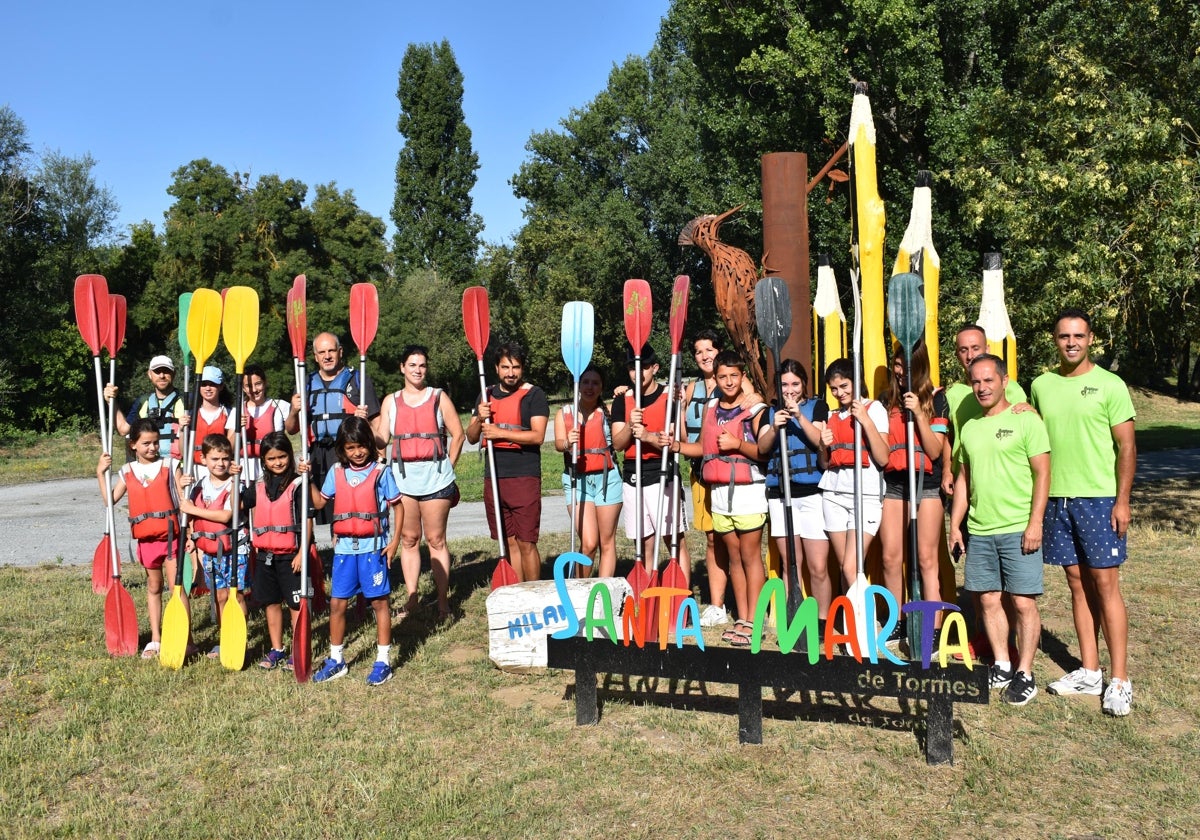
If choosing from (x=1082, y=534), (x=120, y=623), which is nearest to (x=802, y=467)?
(x=1082, y=534)

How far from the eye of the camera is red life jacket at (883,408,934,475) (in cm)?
505

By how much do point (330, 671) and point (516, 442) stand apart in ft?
5.92

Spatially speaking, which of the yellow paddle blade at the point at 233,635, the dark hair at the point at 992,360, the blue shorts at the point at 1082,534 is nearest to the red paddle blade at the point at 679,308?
the dark hair at the point at 992,360

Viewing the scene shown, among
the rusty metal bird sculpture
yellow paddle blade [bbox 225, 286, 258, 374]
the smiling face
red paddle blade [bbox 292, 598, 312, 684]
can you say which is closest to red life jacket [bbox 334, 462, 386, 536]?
red paddle blade [bbox 292, 598, 312, 684]

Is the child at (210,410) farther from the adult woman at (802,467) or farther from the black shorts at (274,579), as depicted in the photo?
the adult woman at (802,467)

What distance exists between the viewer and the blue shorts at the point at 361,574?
17.1 ft

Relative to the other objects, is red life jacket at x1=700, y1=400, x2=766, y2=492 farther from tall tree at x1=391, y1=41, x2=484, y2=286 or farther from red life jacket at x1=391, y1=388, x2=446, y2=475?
tall tree at x1=391, y1=41, x2=484, y2=286

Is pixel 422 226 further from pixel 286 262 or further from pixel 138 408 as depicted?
pixel 138 408

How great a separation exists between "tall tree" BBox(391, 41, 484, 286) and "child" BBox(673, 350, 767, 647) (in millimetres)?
37778

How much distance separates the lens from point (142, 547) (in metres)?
5.74

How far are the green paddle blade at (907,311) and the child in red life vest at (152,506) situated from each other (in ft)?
14.1

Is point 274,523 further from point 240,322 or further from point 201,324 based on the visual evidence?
point 201,324

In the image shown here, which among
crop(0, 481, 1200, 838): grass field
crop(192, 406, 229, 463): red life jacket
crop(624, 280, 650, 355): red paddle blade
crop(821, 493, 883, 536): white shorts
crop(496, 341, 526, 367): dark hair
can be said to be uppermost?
crop(624, 280, 650, 355): red paddle blade

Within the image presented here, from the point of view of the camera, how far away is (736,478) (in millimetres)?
5609
